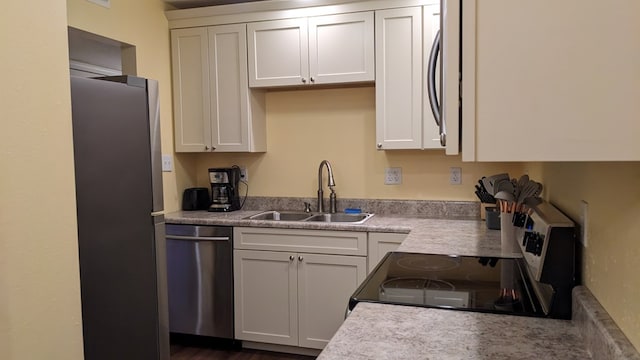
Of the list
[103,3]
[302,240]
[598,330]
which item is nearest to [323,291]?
[302,240]

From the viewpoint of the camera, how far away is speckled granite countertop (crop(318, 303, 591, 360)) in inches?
37.0

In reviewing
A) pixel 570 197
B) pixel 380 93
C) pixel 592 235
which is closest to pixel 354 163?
pixel 380 93

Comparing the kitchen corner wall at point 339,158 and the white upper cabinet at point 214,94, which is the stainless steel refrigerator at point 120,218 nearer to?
the white upper cabinet at point 214,94

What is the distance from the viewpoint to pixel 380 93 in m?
2.98

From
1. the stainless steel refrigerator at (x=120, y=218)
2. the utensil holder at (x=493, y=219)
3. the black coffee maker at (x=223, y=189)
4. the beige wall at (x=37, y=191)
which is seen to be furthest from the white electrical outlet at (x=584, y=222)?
the black coffee maker at (x=223, y=189)

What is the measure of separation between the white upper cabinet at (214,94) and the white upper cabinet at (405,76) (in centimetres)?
94

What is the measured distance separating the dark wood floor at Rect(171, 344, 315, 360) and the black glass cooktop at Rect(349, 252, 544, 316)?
1589 mm

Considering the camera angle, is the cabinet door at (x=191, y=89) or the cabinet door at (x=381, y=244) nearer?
the cabinet door at (x=381, y=244)

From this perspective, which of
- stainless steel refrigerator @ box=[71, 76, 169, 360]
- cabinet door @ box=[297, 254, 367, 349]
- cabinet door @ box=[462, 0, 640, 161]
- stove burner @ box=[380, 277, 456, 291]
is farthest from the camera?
cabinet door @ box=[297, 254, 367, 349]

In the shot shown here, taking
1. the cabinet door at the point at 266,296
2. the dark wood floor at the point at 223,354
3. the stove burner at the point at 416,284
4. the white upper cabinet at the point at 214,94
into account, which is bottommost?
the dark wood floor at the point at 223,354

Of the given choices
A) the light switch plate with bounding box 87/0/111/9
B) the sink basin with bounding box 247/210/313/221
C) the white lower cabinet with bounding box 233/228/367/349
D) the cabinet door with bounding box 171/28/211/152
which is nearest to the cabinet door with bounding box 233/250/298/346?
the white lower cabinet with bounding box 233/228/367/349

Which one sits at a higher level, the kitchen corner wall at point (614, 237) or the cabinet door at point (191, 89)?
the cabinet door at point (191, 89)

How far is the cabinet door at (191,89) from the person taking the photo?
336cm

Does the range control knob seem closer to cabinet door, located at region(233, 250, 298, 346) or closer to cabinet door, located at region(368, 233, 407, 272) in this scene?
cabinet door, located at region(368, 233, 407, 272)
